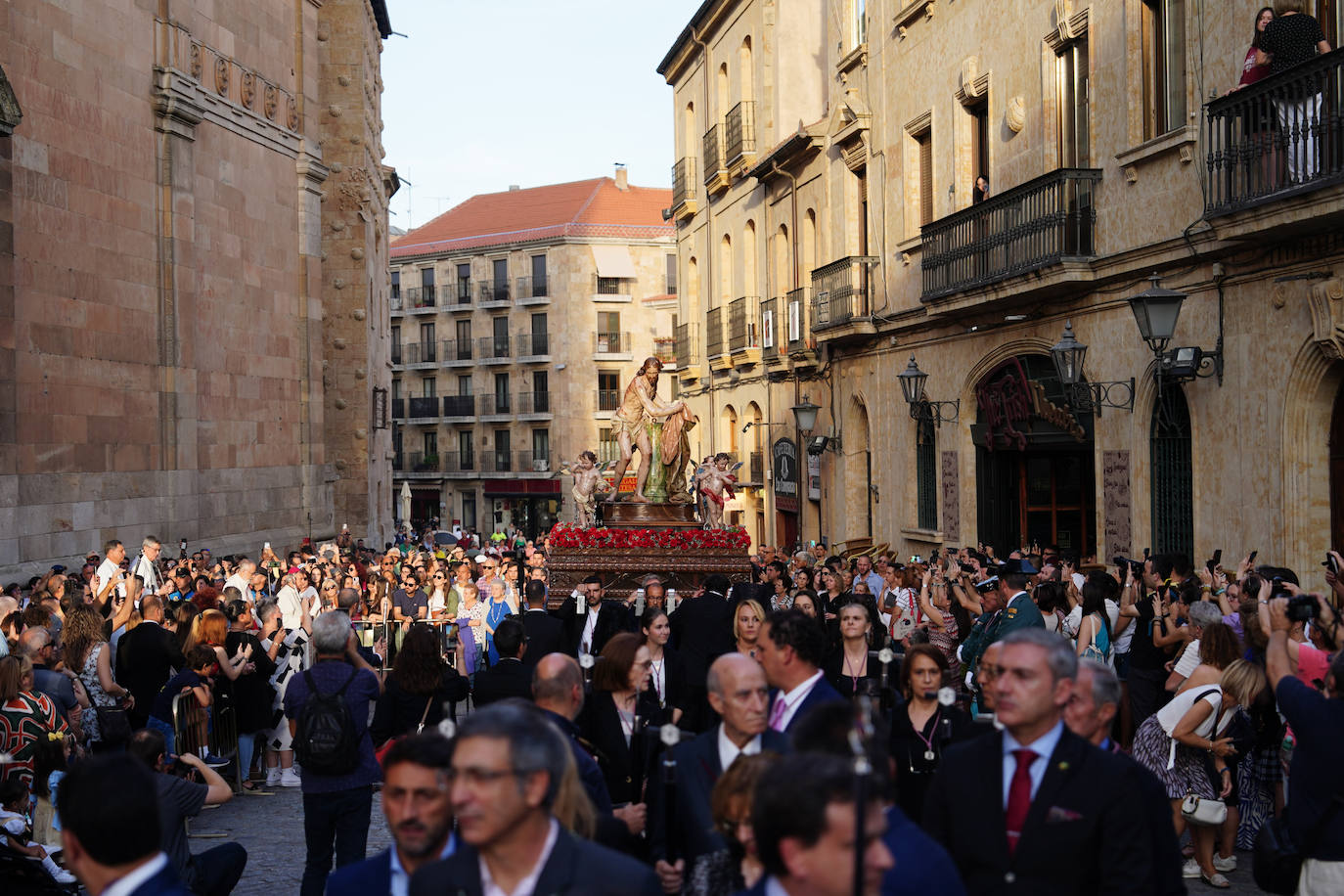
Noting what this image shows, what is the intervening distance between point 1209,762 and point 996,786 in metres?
4.40

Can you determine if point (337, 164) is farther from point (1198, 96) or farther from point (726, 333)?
point (1198, 96)

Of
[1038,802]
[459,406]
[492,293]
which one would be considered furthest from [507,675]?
[459,406]

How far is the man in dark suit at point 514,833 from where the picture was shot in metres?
3.43

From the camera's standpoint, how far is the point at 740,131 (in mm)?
33875

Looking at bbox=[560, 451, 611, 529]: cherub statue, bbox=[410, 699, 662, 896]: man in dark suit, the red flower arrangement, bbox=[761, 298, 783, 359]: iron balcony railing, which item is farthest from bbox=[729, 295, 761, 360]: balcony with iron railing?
bbox=[410, 699, 662, 896]: man in dark suit

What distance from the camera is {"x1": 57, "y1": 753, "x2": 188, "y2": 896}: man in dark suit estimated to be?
370cm

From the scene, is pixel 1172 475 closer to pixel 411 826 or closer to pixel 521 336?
pixel 411 826

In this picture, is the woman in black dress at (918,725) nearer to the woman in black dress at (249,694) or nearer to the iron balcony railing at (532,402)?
the woman in black dress at (249,694)

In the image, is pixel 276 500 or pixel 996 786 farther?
pixel 276 500

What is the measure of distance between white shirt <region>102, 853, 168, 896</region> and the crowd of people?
0.5 inches

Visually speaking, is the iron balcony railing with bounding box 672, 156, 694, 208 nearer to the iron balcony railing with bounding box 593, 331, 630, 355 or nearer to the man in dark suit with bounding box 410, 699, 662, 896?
the iron balcony railing with bounding box 593, 331, 630, 355

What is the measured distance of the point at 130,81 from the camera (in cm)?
2069

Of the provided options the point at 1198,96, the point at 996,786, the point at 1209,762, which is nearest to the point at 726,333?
the point at 1198,96

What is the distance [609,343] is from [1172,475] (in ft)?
155
